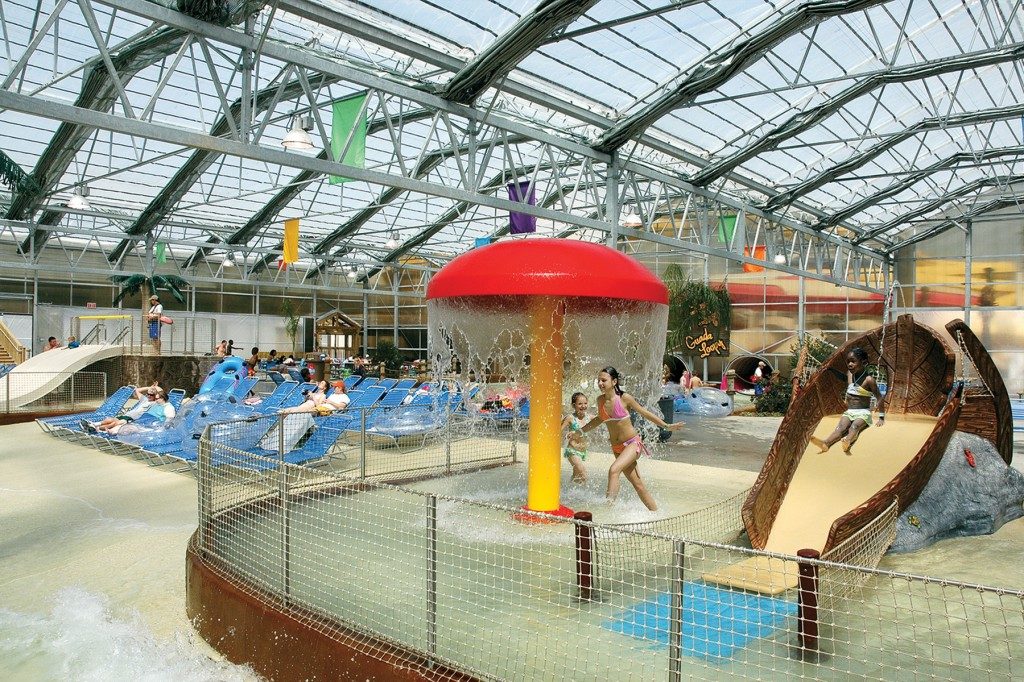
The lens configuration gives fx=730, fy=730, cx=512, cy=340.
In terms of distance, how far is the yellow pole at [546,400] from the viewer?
6.72 meters

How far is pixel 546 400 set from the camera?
22.2 feet

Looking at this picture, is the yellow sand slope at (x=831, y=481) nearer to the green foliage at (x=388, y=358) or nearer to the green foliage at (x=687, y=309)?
the green foliage at (x=687, y=309)

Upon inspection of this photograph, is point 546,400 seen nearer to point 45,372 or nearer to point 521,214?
point 521,214

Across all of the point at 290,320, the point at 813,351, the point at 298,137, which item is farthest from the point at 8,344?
the point at 813,351

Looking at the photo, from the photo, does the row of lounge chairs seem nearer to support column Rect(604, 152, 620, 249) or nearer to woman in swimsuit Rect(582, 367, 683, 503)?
woman in swimsuit Rect(582, 367, 683, 503)

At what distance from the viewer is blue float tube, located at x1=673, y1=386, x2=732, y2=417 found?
1892cm

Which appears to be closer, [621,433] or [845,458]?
[621,433]

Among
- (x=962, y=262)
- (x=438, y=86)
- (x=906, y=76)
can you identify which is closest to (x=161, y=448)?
(x=438, y=86)

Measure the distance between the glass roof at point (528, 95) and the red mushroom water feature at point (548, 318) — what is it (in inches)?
150

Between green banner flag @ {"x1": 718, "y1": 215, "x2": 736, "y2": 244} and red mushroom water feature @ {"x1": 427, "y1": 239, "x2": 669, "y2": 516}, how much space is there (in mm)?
11902

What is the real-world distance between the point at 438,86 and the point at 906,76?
898 cm

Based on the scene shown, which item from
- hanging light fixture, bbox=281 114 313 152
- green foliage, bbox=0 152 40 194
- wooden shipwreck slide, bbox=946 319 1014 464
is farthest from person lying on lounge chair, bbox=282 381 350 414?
wooden shipwreck slide, bbox=946 319 1014 464

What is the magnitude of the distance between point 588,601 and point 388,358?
2884 cm

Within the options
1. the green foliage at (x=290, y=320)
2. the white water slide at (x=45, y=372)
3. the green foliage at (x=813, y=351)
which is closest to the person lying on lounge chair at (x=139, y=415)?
the white water slide at (x=45, y=372)
